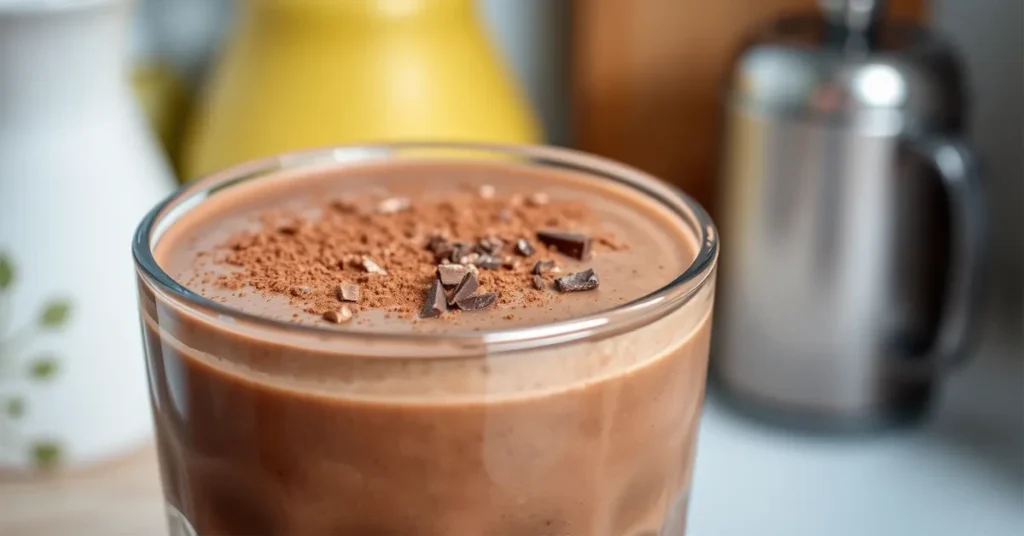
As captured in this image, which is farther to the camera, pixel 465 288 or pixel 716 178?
pixel 716 178

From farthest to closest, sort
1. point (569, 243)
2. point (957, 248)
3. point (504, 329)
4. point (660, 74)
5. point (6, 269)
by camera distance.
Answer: point (660, 74)
point (957, 248)
point (6, 269)
point (569, 243)
point (504, 329)

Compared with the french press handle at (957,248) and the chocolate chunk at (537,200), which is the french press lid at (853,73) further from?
the chocolate chunk at (537,200)

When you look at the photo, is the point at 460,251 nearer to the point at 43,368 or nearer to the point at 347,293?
the point at 347,293

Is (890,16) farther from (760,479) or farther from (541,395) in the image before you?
(541,395)

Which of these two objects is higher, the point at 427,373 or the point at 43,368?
the point at 427,373

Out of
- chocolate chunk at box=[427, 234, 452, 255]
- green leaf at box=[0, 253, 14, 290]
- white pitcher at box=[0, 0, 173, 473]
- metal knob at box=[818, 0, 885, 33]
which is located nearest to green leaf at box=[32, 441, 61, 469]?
white pitcher at box=[0, 0, 173, 473]

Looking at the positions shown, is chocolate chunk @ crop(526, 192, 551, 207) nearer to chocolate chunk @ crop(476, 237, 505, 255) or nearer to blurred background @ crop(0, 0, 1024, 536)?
chocolate chunk @ crop(476, 237, 505, 255)

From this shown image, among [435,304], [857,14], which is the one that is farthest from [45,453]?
[857,14]

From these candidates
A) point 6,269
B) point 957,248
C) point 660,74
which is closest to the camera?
point 6,269
